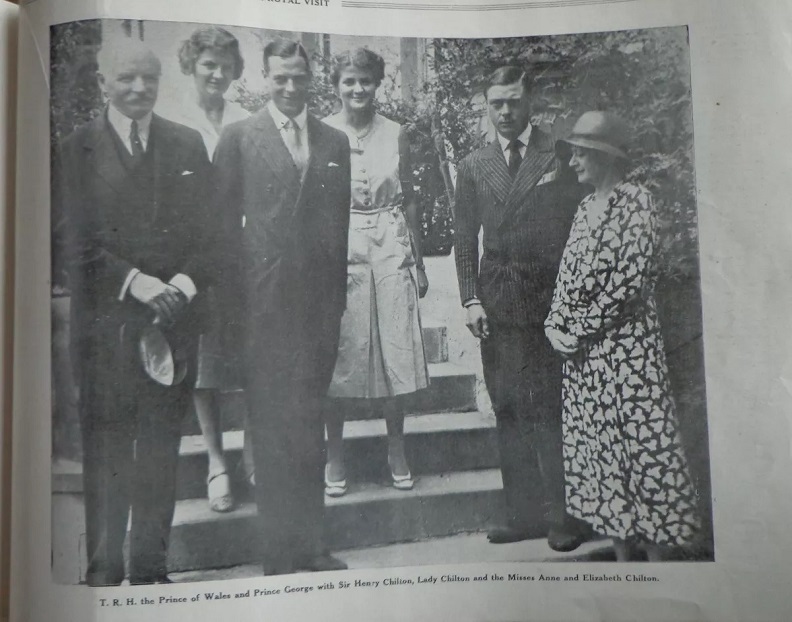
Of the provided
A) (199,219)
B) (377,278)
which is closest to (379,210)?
(377,278)

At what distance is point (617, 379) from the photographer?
586mm

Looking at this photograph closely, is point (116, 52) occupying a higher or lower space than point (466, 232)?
higher

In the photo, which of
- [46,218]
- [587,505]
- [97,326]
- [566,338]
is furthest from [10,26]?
[587,505]

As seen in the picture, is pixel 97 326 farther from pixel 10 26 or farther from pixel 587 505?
pixel 587 505

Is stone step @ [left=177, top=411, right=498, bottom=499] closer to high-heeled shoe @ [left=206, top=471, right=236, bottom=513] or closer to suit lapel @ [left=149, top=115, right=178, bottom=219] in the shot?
high-heeled shoe @ [left=206, top=471, right=236, bottom=513]

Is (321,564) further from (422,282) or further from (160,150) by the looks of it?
(160,150)

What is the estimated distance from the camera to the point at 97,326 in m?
0.54

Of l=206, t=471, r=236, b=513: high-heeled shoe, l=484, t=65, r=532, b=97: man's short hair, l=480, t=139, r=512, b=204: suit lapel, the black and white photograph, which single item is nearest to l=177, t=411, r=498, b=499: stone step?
the black and white photograph

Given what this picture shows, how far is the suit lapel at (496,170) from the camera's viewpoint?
1.97 ft

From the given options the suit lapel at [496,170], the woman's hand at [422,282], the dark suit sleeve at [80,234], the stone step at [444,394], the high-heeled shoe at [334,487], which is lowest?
the high-heeled shoe at [334,487]

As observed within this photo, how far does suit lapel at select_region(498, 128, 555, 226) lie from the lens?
599 mm

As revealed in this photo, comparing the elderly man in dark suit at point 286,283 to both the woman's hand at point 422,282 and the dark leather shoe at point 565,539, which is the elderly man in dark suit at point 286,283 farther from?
the dark leather shoe at point 565,539

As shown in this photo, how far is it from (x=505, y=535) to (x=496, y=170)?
0.36 meters

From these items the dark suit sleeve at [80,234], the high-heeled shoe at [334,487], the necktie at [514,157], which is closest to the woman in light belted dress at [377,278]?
the high-heeled shoe at [334,487]
